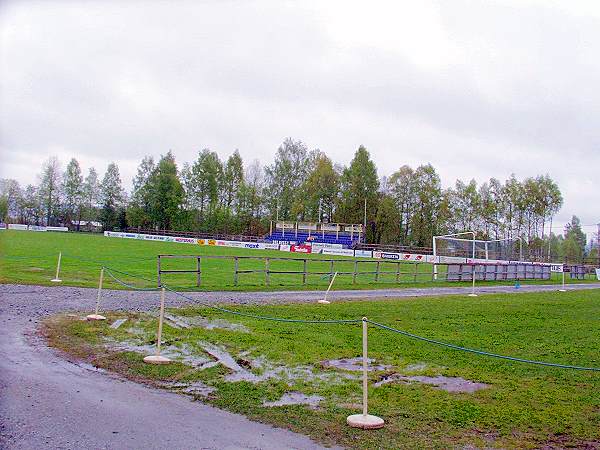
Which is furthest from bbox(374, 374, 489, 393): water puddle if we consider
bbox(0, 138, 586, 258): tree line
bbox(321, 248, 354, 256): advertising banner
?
bbox(0, 138, 586, 258): tree line

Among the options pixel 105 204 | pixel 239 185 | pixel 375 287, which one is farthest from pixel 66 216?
pixel 375 287

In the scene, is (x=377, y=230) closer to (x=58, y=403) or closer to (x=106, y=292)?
(x=106, y=292)

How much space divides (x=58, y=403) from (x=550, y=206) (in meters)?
89.1

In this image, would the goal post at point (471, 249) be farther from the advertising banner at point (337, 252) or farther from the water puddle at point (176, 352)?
the water puddle at point (176, 352)

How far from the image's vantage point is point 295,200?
96000mm

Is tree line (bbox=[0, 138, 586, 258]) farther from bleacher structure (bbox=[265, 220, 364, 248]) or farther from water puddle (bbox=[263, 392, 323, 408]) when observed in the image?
water puddle (bbox=[263, 392, 323, 408])

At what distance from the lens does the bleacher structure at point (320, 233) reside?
83062mm

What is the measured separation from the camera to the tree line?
86.4m

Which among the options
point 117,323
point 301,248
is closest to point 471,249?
point 301,248

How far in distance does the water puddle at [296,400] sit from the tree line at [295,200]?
7470 cm

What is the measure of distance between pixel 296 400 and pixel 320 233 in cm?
7684

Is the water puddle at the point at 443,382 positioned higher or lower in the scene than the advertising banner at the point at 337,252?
lower

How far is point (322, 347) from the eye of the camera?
10562 millimetres

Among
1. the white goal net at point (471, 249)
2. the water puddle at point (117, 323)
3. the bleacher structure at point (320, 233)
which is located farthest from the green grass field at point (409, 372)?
the bleacher structure at point (320, 233)
